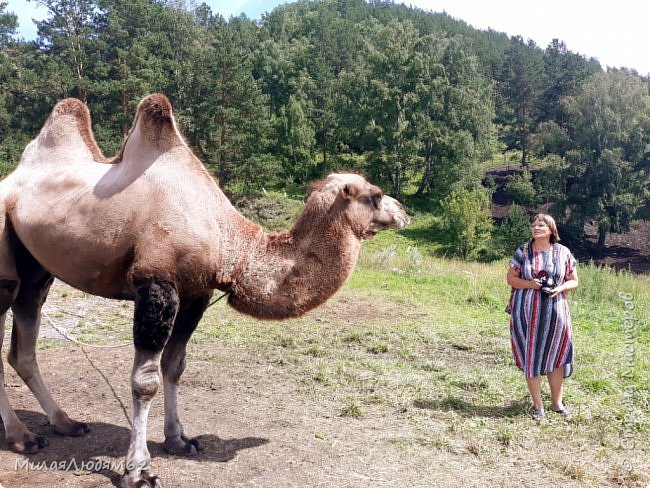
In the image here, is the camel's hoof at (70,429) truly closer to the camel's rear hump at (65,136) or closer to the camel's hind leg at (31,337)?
the camel's hind leg at (31,337)

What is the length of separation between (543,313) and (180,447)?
3.67 m

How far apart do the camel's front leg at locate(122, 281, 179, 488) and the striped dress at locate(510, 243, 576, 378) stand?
3.60 metres

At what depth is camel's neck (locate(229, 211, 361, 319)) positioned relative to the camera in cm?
430

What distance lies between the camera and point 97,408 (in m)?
5.59

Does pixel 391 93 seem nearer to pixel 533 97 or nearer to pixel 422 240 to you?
pixel 422 240

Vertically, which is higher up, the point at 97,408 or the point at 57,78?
the point at 57,78

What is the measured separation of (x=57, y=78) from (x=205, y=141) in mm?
9107

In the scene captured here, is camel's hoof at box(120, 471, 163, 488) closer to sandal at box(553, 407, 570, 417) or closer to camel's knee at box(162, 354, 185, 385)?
camel's knee at box(162, 354, 185, 385)

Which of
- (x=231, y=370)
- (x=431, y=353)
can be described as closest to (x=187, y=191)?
(x=231, y=370)

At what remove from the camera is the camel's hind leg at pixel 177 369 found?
468cm

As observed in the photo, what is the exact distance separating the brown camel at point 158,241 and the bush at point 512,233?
3571 cm

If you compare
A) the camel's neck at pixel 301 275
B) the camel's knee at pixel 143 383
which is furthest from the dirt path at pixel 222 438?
the camel's neck at pixel 301 275

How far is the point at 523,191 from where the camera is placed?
46875 millimetres

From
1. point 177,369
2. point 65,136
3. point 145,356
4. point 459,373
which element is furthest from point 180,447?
point 459,373
